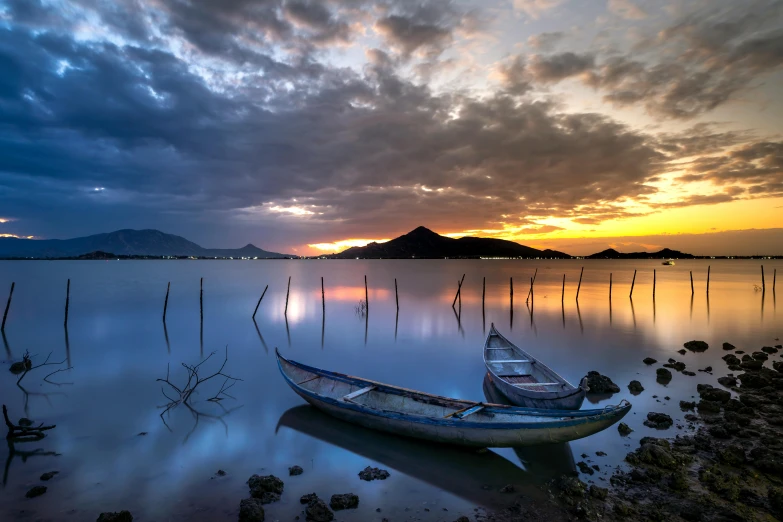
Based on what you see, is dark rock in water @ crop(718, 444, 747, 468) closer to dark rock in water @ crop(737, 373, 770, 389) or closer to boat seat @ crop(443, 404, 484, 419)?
boat seat @ crop(443, 404, 484, 419)

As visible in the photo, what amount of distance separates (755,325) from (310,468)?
28.5m

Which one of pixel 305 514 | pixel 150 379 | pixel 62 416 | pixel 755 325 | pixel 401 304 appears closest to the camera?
pixel 305 514

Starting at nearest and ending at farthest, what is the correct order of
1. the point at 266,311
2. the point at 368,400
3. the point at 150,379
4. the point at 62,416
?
1. the point at 368,400
2. the point at 62,416
3. the point at 150,379
4. the point at 266,311

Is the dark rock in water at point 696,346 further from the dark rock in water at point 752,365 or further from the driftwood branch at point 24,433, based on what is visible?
the driftwood branch at point 24,433

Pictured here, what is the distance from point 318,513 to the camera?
20.4 feet

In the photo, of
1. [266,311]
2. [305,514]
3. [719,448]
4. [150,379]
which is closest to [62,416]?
[150,379]

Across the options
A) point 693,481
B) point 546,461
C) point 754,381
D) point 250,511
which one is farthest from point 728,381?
point 250,511

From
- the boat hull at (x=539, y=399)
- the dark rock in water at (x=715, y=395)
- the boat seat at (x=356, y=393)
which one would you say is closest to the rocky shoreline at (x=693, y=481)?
the dark rock in water at (x=715, y=395)

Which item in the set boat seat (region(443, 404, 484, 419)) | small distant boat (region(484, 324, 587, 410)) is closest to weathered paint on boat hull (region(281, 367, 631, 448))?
boat seat (region(443, 404, 484, 419))

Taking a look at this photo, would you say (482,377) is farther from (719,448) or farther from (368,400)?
(719,448)

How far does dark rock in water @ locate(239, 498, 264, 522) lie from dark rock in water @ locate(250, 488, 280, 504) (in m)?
0.29

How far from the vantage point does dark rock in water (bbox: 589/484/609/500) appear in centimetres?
644

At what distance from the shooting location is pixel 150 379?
14375 millimetres

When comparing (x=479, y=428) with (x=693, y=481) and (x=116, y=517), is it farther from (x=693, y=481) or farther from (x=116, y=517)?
(x=116, y=517)
